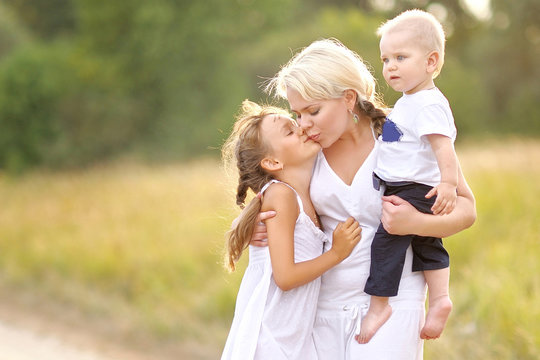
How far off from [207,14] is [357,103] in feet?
60.7

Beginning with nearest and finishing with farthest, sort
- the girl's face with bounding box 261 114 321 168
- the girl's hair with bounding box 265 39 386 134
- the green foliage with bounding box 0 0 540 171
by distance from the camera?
1. the girl's hair with bounding box 265 39 386 134
2. the girl's face with bounding box 261 114 321 168
3. the green foliage with bounding box 0 0 540 171

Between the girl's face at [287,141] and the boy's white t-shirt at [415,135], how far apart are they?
0.31 m

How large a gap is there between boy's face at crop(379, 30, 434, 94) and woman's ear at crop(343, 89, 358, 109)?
0.19 metres

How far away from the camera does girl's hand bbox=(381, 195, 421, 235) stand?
98.3 inches

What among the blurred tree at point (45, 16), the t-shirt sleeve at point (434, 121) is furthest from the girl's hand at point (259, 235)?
the blurred tree at point (45, 16)

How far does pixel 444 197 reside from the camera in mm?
2447

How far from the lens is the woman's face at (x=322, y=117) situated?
2.68 m

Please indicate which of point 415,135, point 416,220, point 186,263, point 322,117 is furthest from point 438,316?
point 186,263

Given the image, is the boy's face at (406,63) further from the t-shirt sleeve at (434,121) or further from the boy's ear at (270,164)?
the boy's ear at (270,164)

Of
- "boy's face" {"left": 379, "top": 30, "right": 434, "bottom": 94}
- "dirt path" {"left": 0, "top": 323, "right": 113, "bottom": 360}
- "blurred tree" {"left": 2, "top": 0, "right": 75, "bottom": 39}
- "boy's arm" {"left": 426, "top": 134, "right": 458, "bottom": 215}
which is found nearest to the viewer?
"boy's arm" {"left": 426, "top": 134, "right": 458, "bottom": 215}

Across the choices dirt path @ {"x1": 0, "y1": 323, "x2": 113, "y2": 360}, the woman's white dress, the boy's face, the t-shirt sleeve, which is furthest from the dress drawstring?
dirt path @ {"x1": 0, "y1": 323, "x2": 113, "y2": 360}

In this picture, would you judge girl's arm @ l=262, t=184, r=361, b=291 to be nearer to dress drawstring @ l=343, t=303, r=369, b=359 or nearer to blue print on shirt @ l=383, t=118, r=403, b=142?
dress drawstring @ l=343, t=303, r=369, b=359

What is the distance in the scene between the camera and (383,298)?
2623mm

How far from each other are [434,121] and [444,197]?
264 mm
